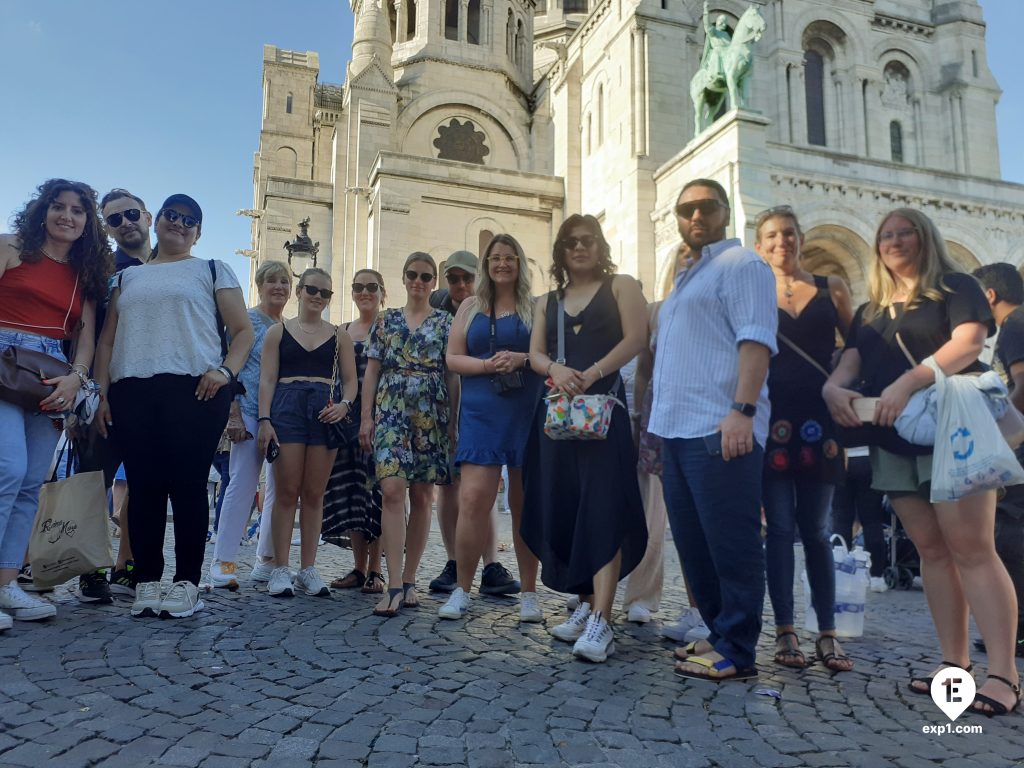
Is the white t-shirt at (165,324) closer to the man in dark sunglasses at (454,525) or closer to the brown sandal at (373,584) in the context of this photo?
the man in dark sunglasses at (454,525)

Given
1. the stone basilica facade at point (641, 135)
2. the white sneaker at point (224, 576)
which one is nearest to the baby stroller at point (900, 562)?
the white sneaker at point (224, 576)

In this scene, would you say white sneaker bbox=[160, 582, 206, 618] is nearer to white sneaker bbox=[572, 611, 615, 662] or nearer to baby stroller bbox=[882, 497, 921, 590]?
white sneaker bbox=[572, 611, 615, 662]

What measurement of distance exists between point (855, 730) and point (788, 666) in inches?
33.1

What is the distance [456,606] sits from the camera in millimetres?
4250

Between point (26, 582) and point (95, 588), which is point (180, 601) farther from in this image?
point (26, 582)

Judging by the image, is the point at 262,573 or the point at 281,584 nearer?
the point at 281,584

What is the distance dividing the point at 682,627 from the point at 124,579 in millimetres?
3620

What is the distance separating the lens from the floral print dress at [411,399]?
457 cm

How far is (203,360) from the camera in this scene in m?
4.28

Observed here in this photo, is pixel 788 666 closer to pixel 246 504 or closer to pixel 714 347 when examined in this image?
pixel 714 347

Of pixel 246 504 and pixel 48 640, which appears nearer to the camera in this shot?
pixel 48 640

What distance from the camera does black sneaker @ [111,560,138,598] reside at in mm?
5047

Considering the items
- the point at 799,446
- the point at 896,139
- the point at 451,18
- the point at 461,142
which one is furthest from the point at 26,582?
the point at 451,18

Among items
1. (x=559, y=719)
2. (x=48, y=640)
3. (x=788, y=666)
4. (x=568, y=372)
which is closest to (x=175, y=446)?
(x=48, y=640)
